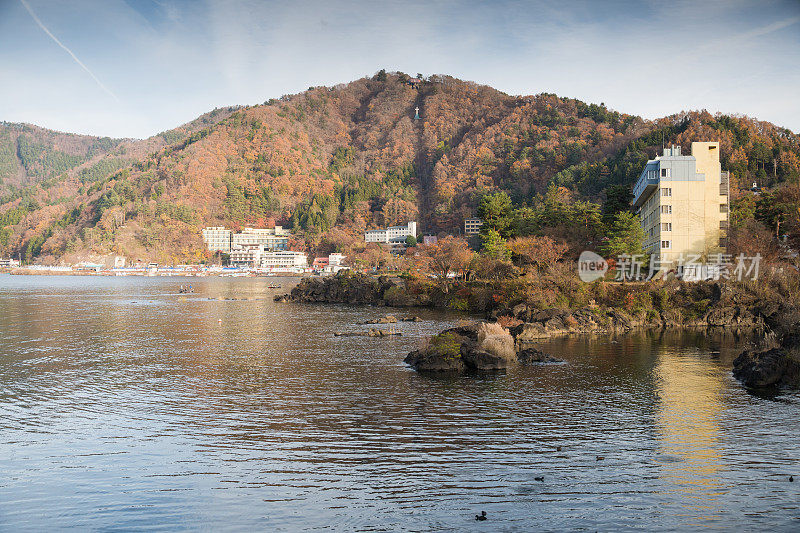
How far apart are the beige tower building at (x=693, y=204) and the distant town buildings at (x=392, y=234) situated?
136 m

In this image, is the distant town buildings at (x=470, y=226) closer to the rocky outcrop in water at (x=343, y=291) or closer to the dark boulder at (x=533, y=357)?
the rocky outcrop in water at (x=343, y=291)

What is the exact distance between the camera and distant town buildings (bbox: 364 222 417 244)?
19189cm

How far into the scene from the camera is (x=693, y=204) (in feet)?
181

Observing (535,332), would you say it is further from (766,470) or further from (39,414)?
(39,414)

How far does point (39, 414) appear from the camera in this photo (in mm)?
20000

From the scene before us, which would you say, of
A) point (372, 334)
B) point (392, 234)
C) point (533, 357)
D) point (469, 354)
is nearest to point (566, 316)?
point (533, 357)

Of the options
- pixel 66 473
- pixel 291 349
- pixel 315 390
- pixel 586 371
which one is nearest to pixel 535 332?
pixel 586 371

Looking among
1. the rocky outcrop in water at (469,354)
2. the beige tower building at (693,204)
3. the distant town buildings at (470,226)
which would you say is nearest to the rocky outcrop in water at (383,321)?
the rocky outcrop in water at (469,354)

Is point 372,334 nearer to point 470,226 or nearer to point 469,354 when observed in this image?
point 469,354

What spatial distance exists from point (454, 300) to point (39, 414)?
46560 mm

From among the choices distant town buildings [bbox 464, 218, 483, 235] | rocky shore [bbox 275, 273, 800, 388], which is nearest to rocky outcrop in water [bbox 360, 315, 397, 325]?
rocky shore [bbox 275, 273, 800, 388]

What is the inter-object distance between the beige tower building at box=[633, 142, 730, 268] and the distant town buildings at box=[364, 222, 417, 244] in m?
136

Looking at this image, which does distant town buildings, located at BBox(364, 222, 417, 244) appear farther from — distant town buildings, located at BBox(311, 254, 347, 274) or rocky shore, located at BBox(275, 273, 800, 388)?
rocky shore, located at BBox(275, 273, 800, 388)

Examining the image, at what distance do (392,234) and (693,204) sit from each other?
470 ft
